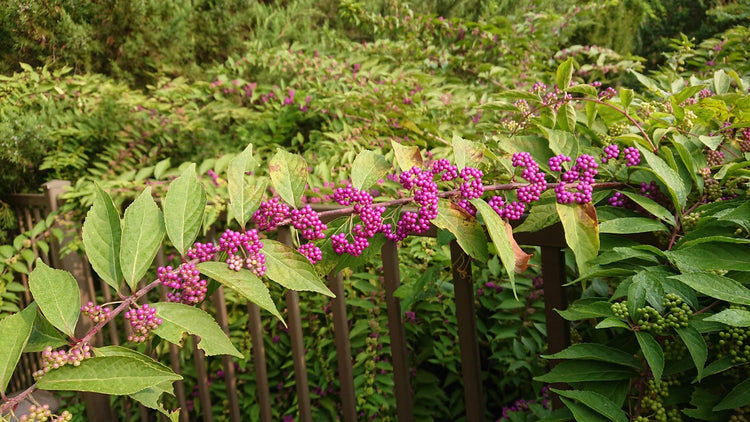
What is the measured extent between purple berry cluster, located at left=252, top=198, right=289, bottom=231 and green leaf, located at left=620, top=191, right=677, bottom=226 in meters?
0.61

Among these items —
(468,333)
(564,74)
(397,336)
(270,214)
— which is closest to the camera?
(270,214)

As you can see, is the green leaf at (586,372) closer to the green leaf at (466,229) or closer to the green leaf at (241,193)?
the green leaf at (466,229)

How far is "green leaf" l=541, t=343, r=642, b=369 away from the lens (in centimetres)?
84

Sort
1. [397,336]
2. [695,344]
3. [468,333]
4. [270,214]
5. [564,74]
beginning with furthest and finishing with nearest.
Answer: [397,336] → [468,333] → [564,74] → [270,214] → [695,344]

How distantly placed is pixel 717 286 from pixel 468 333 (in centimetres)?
79

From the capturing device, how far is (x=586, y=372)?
88 centimetres

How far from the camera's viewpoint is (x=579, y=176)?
0.94 meters

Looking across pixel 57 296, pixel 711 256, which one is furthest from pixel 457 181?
pixel 57 296

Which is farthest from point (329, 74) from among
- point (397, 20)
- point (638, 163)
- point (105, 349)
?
point (105, 349)

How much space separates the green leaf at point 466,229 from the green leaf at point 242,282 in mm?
318

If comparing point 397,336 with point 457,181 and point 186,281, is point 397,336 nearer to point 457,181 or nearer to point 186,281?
point 457,181

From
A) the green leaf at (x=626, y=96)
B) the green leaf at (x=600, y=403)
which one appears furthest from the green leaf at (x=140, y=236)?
the green leaf at (x=626, y=96)

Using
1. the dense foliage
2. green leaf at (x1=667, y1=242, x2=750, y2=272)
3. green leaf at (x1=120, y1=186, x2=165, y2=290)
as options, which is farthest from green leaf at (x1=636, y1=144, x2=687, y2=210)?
green leaf at (x1=120, y1=186, x2=165, y2=290)

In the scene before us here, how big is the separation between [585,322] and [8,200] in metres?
4.05
